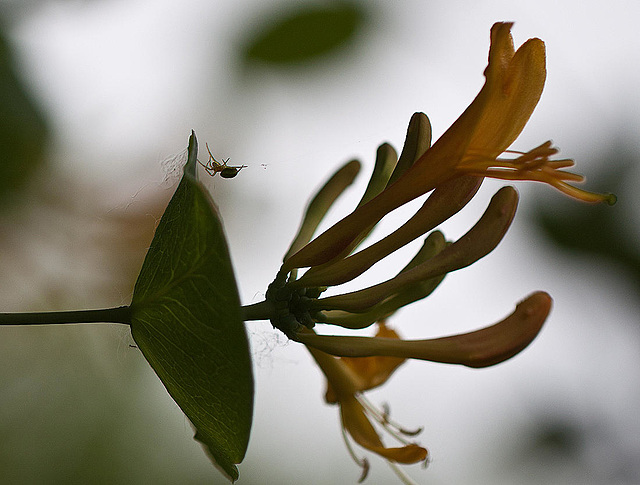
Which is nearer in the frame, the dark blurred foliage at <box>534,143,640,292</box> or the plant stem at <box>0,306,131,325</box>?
the plant stem at <box>0,306,131,325</box>

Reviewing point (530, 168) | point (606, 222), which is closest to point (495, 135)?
point (530, 168)

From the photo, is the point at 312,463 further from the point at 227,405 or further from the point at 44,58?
the point at 227,405

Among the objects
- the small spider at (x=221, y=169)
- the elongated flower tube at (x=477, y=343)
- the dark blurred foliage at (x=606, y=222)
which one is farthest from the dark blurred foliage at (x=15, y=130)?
the dark blurred foliage at (x=606, y=222)

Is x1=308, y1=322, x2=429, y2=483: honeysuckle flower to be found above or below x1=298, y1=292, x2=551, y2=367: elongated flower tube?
below

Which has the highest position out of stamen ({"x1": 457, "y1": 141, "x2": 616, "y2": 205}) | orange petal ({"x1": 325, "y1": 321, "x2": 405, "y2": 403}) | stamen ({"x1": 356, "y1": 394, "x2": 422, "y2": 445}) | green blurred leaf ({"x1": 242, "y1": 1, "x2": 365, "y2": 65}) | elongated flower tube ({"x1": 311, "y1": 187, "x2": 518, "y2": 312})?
green blurred leaf ({"x1": 242, "y1": 1, "x2": 365, "y2": 65})

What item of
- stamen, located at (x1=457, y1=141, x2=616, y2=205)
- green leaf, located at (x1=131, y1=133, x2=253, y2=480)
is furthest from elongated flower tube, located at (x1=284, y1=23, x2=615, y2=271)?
green leaf, located at (x1=131, y1=133, x2=253, y2=480)

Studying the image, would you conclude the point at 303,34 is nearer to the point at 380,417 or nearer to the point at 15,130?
the point at 15,130

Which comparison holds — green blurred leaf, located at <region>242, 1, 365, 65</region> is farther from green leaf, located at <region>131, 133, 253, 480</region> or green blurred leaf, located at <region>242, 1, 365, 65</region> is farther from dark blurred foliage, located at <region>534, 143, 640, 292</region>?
green leaf, located at <region>131, 133, 253, 480</region>

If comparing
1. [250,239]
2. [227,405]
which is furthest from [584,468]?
[227,405]
